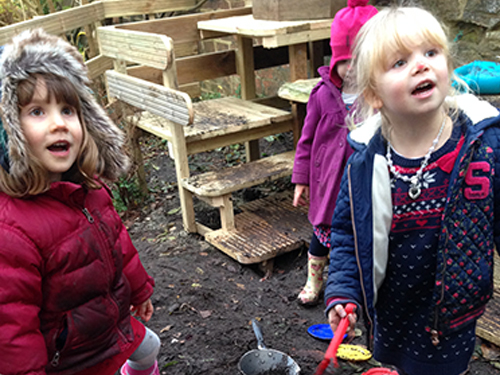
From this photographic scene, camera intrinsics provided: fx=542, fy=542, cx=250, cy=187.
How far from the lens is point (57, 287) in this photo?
1597mm

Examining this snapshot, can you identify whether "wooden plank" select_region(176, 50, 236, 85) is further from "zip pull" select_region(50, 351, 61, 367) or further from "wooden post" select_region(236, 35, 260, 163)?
"zip pull" select_region(50, 351, 61, 367)

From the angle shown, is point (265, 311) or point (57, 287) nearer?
point (57, 287)

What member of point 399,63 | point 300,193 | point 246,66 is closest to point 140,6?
point 246,66

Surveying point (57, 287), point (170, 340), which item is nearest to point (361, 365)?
point (170, 340)

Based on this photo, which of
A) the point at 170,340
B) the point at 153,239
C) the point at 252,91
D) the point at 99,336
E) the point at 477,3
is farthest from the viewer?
the point at 252,91

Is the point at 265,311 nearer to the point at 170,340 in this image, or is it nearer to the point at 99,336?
the point at 170,340

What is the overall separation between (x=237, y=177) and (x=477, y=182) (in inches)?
90.3

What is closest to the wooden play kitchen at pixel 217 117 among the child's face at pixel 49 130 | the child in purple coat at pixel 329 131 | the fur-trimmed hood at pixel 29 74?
the child in purple coat at pixel 329 131

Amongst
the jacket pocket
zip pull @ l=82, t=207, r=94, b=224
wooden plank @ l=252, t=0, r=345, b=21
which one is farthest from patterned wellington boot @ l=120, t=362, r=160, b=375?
wooden plank @ l=252, t=0, r=345, b=21

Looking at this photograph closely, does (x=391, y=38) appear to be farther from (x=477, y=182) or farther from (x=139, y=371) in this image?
(x=139, y=371)

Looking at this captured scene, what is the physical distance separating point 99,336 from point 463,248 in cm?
114

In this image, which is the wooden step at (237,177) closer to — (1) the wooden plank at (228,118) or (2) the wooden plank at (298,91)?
(1) the wooden plank at (228,118)

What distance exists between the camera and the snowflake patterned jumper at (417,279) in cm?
158

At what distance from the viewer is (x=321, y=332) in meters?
2.76
